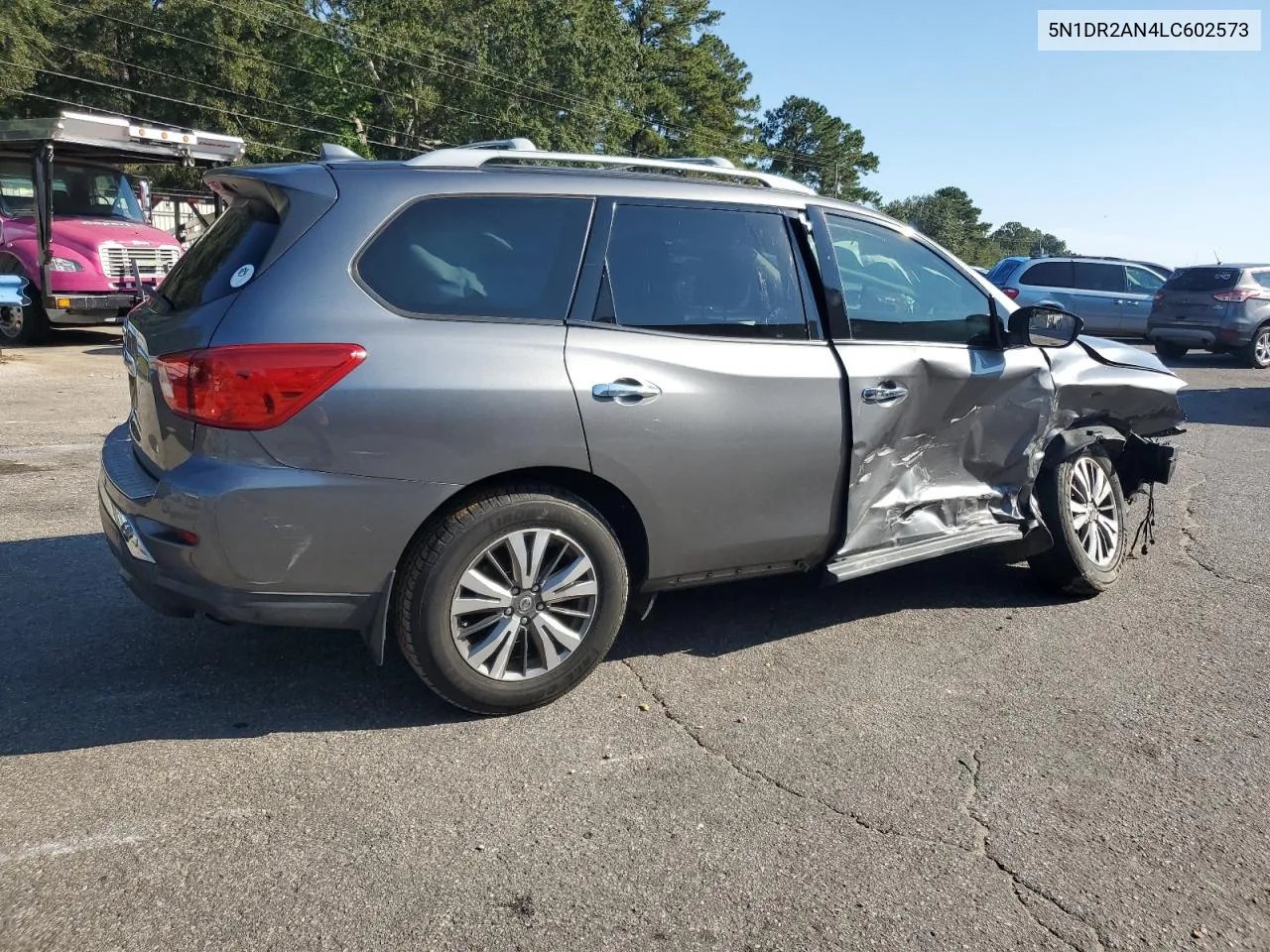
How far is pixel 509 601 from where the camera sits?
359cm

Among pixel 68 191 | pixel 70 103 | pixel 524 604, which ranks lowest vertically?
pixel 524 604

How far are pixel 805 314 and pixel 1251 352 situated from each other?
50.8 ft

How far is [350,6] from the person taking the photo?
47219 mm

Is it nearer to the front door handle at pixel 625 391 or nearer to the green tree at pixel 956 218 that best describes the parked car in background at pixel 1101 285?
the front door handle at pixel 625 391

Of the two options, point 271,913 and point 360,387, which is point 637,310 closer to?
A: point 360,387

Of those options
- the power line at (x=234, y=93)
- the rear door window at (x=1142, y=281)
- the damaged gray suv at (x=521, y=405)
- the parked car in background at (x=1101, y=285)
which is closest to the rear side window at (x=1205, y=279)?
A: the parked car in background at (x=1101, y=285)

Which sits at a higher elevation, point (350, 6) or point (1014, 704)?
point (350, 6)

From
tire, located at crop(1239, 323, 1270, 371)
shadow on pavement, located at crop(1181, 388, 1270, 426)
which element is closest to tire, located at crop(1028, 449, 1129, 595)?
shadow on pavement, located at crop(1181, 388, 1270, 426)

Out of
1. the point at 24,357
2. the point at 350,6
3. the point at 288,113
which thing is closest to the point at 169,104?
the point at 288,113

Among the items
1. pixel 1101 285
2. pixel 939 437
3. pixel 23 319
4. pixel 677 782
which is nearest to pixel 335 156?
pixel 677 782

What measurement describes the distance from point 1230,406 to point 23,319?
15.7 metres

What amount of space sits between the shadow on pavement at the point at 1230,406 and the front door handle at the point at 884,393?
26.1 ft

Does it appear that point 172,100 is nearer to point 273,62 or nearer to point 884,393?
point 273,62

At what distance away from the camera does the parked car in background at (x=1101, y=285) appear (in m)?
19.5
